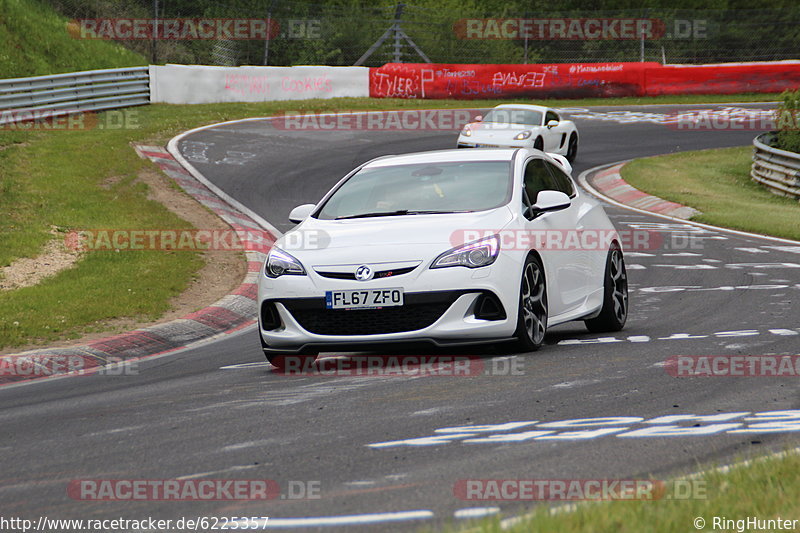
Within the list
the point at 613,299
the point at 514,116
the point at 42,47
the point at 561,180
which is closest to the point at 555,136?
the point at 514,116

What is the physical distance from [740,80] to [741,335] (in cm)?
3210

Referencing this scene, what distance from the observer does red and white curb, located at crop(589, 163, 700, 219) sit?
20989 millimetres

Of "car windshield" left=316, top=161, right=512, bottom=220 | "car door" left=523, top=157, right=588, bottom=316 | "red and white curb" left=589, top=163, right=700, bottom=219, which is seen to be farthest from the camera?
"red and white curb" left=589, top=163, right=700, bottom=219

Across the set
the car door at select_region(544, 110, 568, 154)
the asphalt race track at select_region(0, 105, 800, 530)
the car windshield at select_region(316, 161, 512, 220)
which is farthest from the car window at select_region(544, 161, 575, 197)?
the car door at select_region(544, 110, 568, 154)

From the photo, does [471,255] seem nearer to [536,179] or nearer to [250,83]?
[536,179]

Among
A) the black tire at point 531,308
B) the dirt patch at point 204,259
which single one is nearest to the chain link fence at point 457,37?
the dirt patch at point 204,259

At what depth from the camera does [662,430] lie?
17.7 feet

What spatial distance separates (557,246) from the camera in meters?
8.53

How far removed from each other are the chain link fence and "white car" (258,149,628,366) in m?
27.3

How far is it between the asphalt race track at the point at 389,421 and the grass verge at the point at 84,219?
5.65 feet

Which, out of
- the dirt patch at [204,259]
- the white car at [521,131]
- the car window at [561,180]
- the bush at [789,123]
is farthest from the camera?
the bush at [789,123]

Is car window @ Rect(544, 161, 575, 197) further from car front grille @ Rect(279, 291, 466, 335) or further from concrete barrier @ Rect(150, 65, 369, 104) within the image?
concrete barrier @ Rect(150, 65, 369, 104)

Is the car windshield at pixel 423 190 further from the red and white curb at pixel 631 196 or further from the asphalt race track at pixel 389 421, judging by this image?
the red and white curb at pixel 631 196

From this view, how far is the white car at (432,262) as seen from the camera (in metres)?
7.46
